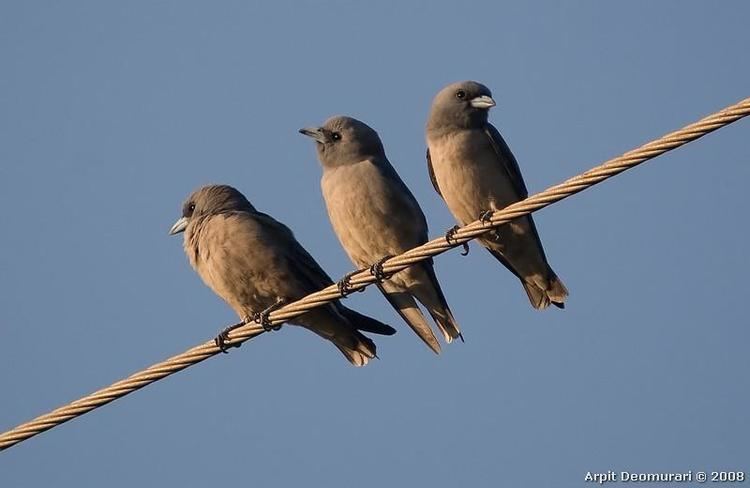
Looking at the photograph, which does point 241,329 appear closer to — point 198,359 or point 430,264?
point 198,359

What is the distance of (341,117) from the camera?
1263 centimetres

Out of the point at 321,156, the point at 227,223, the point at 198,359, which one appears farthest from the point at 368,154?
the point at 198,359

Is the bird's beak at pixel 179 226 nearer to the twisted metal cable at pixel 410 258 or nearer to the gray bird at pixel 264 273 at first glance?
the gray bird at pixel 264 273

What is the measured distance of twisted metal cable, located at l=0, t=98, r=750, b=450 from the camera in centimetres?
747

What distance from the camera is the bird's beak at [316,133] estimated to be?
12586mm

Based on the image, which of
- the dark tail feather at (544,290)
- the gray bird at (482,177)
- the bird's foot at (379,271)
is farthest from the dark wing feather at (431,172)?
the bird's foot at (379,271)

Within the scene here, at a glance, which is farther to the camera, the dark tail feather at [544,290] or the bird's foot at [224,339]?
the dark tail feather at [544,290]

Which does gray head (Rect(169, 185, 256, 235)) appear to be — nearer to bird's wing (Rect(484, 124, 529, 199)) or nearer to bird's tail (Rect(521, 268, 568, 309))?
bird's wing (Rect(484, 124, 529, 199))

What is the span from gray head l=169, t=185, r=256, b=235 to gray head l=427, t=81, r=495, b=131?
1842mm

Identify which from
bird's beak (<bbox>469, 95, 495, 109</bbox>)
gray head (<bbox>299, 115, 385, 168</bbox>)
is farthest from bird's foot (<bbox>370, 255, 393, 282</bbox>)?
bird's beak (<bbox>469, 95, 495, 109</bbox>)

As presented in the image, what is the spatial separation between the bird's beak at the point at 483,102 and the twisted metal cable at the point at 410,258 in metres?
2.57

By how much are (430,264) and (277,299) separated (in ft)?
4.77

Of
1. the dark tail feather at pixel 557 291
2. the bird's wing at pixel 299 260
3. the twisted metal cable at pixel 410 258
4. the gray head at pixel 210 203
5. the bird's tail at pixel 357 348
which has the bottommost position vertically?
the dark tail feather at pixel 557 291

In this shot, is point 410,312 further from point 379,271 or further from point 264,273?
point 379,271
